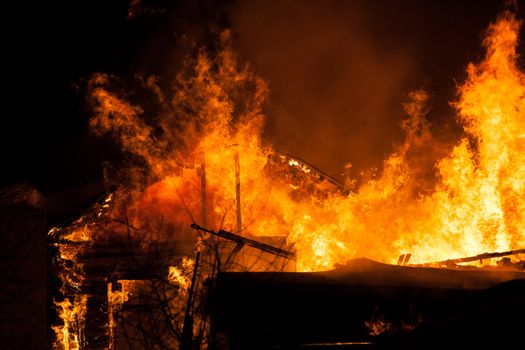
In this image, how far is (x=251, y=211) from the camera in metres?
19.8

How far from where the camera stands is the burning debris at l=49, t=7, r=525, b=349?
13250 millimetres

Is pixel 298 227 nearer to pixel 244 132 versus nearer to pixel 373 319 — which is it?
pixel 244 132

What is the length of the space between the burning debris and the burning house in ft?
0.17

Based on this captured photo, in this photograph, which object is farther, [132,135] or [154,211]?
[132,135]

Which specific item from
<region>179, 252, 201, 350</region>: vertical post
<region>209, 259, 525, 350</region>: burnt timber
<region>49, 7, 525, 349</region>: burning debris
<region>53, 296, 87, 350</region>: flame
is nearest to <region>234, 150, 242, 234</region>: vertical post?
<region>49, 7, 525, 349</region>: burning debris

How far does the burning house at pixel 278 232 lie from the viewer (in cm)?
787

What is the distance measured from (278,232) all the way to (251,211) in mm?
1464

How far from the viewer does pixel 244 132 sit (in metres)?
19.7

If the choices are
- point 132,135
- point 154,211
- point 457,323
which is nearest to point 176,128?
point 132,135

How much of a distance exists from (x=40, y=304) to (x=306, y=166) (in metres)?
11.6

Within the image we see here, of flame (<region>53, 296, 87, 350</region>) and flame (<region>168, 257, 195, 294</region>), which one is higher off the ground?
flame (<region>168, 257, 195, 294</region>)

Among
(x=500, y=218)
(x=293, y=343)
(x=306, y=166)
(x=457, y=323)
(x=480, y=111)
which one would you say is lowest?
(x=293, y=343)

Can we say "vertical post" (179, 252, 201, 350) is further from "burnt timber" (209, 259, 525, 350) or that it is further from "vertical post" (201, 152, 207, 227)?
"vertical post" (201, 152, 207, 227)

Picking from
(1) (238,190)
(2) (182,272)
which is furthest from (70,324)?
(1) (238,190)
